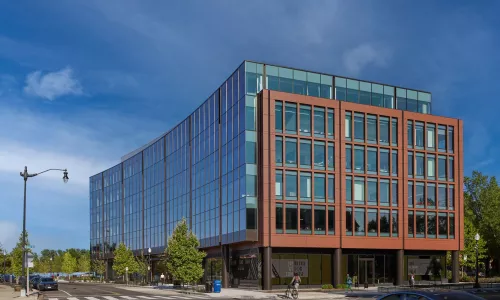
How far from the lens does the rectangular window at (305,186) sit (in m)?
54.1

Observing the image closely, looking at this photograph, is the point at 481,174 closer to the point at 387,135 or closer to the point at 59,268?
the point at 387,135

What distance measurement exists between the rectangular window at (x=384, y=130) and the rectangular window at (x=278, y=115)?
1201 cm

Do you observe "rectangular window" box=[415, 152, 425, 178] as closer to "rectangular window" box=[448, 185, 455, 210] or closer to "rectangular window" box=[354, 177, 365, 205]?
"rectangular window" box=[448, 185, 455, 210]

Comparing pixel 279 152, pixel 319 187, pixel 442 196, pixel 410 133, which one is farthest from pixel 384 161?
pixel 279 152

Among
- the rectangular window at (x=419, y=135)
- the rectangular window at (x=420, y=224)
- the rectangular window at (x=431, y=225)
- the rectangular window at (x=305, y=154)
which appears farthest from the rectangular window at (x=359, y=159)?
the rectangular window at (x=431, y=225)

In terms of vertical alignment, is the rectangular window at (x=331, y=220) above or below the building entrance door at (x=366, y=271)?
above

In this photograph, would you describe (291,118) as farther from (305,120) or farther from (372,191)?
(372,191)

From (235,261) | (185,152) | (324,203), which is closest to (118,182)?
(185,152)

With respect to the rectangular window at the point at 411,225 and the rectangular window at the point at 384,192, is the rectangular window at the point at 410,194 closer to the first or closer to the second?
the rectangular window at the point at 411,225

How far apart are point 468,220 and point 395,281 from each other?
88.1ft

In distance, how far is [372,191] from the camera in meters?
58.1

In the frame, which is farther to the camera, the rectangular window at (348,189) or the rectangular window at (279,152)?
the rectangular window at (348,189)

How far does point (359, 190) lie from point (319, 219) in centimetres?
588

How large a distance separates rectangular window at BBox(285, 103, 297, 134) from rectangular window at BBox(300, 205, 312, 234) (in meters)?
7.36
